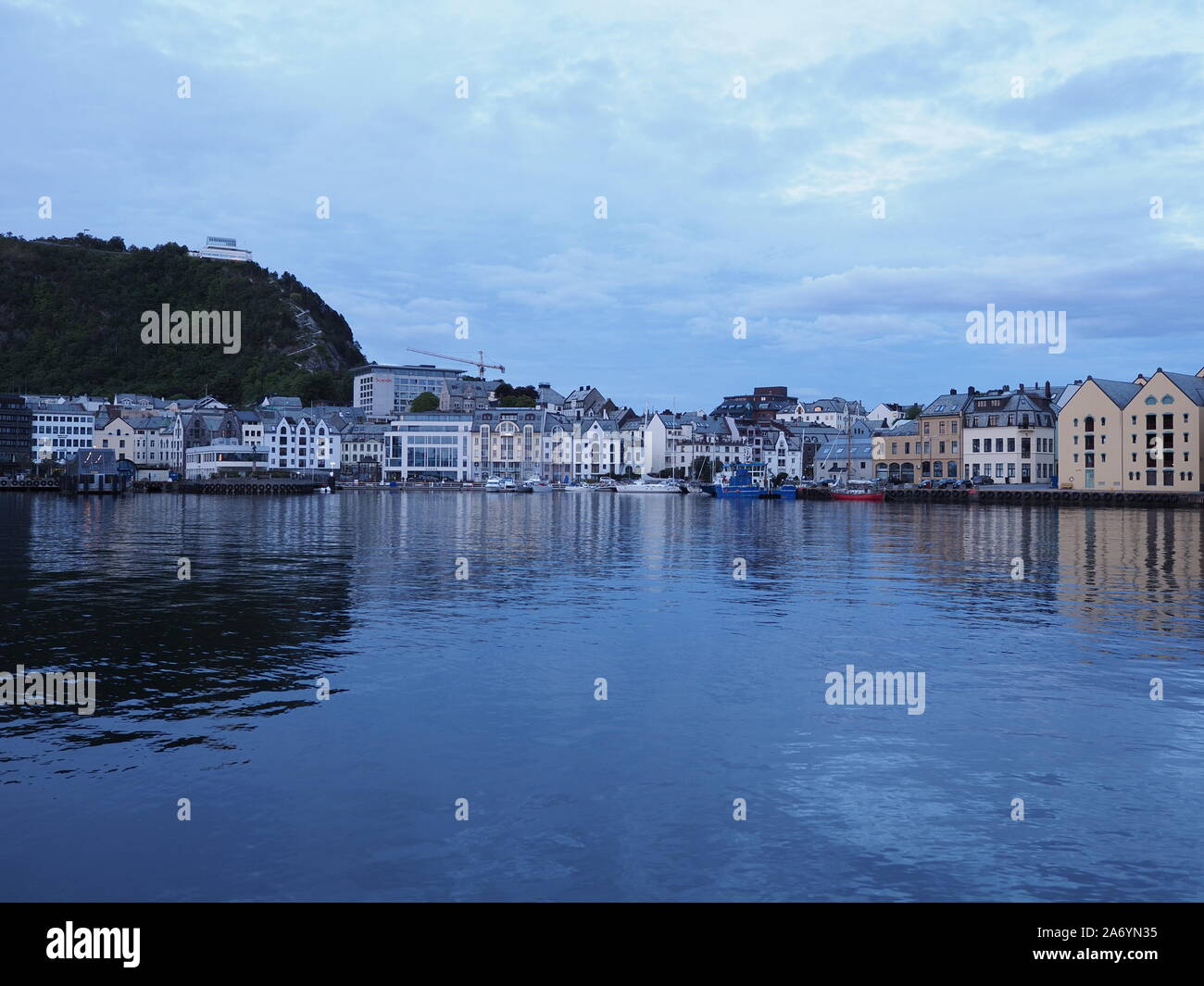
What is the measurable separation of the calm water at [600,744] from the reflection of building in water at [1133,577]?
11.9 inches

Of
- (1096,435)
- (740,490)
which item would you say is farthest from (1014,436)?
(740,490)

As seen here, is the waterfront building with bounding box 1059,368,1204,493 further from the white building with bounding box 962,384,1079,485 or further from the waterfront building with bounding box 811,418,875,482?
the waterfront building with bounding box 811,418,875,482

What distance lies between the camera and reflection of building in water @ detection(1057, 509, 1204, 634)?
27141mm

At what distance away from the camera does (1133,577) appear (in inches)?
1478

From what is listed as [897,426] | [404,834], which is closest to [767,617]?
[404,834]

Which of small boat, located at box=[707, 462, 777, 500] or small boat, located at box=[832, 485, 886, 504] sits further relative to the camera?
small boat, located at box=[707, 462, 777, 500]

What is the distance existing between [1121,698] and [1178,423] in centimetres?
11993

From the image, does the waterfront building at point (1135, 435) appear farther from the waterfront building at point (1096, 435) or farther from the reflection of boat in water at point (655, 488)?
the reflection of boat in water at point (655, 488)

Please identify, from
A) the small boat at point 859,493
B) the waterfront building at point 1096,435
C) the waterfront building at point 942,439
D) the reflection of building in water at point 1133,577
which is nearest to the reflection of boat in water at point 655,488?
the small boat at point 859,493

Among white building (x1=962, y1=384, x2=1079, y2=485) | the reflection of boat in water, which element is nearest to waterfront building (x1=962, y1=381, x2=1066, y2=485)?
white building (x1=962, y1=384, x2=1079, y2=485)

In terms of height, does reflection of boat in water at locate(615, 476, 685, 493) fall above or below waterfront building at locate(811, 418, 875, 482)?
below

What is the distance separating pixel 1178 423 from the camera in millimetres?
119875

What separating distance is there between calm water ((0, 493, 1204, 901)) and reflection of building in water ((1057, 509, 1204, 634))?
1.00 ft

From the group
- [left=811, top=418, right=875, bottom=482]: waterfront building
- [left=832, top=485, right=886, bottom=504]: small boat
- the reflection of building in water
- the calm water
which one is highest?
[left=811, top=418, right=875, bottom=482]: waterfront building
